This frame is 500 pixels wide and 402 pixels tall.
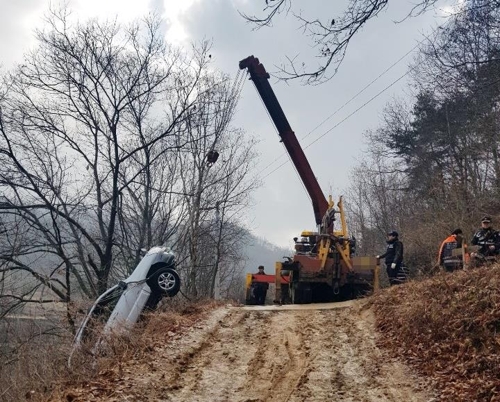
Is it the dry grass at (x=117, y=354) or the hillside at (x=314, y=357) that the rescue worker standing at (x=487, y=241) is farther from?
the dry grass at (x=117, y=354)

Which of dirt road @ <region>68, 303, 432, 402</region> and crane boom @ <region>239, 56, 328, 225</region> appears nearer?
dirt road @ <region>68, 303, 432, 402</region>

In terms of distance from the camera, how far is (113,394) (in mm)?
6293

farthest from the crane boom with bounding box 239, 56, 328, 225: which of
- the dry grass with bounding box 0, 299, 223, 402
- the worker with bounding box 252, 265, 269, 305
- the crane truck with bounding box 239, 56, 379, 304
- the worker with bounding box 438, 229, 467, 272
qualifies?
the dry grass with bounding box 0, 299, 223, 402

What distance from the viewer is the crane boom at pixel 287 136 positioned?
16500mm

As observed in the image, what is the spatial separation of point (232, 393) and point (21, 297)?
11.0 metres

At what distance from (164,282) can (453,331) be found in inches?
235

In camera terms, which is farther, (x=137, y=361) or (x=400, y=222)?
(x=400, y=222)

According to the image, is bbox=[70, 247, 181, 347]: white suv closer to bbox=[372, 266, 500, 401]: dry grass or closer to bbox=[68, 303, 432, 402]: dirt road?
bbox=[68, 303, 432, 402]: dirt road

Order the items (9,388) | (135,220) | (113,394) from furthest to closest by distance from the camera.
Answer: (135,220) → (9,388) → (113,394)

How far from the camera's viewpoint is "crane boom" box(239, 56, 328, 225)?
16500 millimetres

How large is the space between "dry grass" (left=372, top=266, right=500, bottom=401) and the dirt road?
32 cm

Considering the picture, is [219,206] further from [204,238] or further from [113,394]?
[113,394]

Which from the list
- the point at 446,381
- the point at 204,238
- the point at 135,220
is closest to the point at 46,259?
the point at 135,220

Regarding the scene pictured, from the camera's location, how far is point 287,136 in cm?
1659
